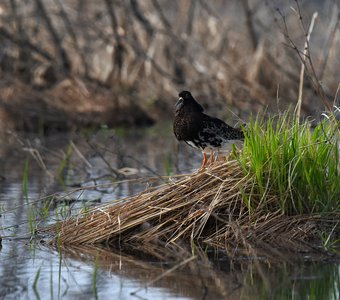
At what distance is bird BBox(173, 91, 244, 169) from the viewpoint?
7.44 m

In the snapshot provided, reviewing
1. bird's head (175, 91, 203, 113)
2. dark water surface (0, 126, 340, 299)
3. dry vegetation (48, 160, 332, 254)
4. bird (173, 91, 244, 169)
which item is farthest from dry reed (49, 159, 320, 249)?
bird's head (175, 91, 203, 113)

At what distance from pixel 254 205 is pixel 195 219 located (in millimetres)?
406

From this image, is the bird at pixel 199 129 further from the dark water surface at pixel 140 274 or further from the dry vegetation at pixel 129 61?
the dry vegetation at pixel 129 61

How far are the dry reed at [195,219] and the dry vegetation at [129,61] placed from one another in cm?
706

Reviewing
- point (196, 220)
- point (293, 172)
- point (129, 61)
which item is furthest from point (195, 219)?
point (129, 61)

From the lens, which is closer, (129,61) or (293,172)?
(293,172)

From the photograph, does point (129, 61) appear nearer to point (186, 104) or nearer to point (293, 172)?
point (186, 104)

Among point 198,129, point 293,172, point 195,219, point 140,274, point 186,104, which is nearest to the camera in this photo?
point 140,274

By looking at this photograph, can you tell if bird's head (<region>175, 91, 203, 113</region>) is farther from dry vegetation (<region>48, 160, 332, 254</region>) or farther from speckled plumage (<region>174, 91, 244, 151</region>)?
dry vegetation (<region>48, 160, 332, 254</region>)

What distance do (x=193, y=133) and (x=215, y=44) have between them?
8789mm

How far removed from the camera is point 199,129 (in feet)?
24.4

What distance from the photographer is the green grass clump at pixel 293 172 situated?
6.29 meters

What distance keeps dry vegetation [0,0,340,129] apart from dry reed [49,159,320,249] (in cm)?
706

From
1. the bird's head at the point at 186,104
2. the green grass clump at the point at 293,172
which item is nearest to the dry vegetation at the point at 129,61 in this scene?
the bird's head at the point at 186,104
